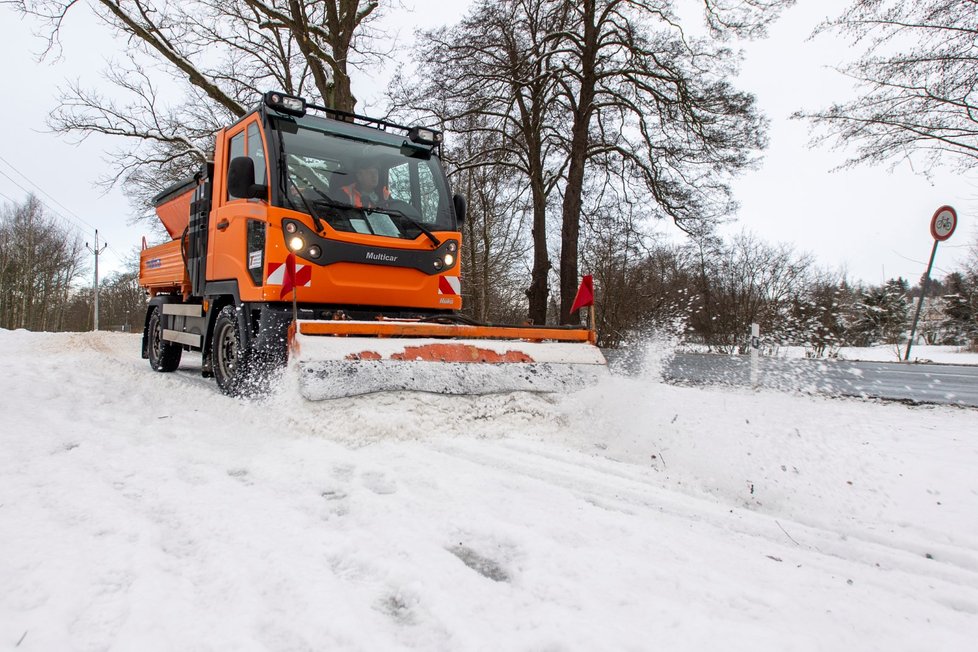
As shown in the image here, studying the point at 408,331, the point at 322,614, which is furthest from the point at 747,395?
the point at 322,614

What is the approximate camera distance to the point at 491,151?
14.5 meters

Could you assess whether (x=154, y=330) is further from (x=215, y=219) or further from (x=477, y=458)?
(x=477, y=458)

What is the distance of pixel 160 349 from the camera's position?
8211 millimetres

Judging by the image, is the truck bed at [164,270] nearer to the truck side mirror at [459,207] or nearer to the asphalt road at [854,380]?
the truck side mirror at [459,207]

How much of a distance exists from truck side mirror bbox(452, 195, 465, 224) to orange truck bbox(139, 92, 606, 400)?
2cm

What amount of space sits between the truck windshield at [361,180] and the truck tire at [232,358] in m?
1.35

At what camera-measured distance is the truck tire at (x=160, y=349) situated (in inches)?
319

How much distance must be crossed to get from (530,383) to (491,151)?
1084cm

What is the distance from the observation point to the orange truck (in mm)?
4402

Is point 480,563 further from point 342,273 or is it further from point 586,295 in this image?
point 586,295

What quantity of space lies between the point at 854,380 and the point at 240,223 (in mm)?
9306

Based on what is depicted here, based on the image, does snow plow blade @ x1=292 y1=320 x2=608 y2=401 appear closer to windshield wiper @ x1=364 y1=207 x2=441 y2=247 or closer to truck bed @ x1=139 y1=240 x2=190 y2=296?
windshield wiper @ x1=364 y1=207 x2=441 y2=247

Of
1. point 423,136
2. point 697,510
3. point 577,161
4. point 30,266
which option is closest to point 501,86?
point 577,161

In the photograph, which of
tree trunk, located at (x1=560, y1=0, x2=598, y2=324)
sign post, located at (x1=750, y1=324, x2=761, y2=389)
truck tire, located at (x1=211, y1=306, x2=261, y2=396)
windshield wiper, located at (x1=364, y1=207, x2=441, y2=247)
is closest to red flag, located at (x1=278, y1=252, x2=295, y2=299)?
truck tire, located at (x1=211, y1=306, x2=261, y2=396)
